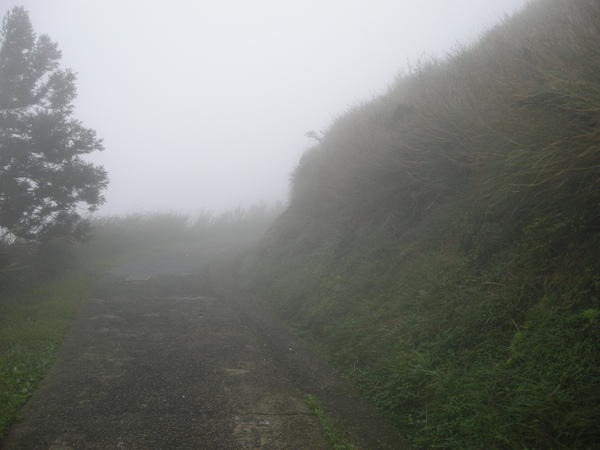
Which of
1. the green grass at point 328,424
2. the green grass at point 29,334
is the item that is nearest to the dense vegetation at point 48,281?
the green grass at point 29,334

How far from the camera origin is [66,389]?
4363 mm

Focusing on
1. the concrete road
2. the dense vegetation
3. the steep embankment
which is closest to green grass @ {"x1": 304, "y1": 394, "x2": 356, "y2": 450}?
the concrete road

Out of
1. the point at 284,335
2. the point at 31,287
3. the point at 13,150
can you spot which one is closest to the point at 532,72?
the point at 284,335

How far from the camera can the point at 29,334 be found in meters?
6.20

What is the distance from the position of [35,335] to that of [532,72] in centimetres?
845

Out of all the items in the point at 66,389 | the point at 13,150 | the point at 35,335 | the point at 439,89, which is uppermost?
the point at 13,150

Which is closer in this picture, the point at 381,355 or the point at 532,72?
the point at 381,355

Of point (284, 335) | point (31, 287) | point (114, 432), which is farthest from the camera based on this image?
point (31, 287)

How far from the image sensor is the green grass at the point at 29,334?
14.0 ft

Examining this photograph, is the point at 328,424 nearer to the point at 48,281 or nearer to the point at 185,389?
the point at 185,389

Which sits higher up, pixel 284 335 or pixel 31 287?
pixel 31 287

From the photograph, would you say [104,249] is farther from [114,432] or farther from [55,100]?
[114,432]

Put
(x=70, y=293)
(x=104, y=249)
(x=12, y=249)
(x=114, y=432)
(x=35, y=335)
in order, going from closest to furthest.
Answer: (x=114, y=432), (x=35, y=335), (x=70, y=293), (x=12, y=249), (x=104, y=249)

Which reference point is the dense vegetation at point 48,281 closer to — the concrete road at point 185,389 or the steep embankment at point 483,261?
the concrete road at point 185,389
